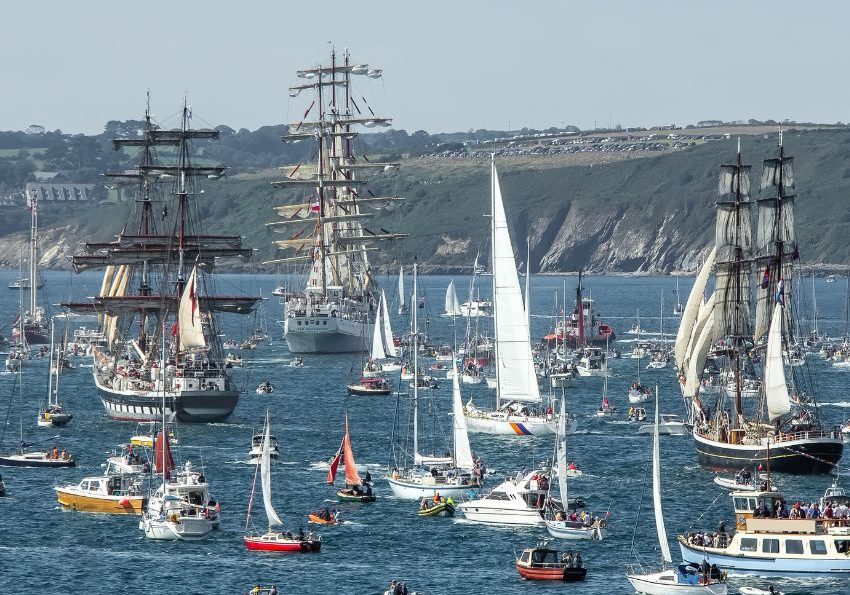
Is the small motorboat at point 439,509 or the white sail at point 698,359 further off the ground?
the white sail at point 698,359

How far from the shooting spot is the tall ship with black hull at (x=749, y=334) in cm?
9656

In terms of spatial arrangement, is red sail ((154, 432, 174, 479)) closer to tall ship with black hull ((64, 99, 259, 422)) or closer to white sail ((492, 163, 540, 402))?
tall ship with black hull ((64, 99, 259, 422))

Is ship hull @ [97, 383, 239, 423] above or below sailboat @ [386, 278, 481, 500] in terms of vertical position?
above

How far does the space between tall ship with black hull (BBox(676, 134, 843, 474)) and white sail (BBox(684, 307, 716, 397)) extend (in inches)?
2.3

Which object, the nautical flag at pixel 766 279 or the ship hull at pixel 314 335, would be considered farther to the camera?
the ship hull at pixel 314 335

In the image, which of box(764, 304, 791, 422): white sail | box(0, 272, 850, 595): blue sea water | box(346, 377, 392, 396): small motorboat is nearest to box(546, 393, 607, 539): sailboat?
box(0, 272, 850, 595): blue sea water

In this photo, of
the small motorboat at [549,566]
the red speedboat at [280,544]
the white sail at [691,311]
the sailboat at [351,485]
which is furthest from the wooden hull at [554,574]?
the white sail at [691,311]

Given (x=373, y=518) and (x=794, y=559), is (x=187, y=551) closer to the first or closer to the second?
(x=373, y=518)

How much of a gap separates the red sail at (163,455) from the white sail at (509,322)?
26.5 meters

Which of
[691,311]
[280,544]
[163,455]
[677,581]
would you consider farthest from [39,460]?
[677,581]

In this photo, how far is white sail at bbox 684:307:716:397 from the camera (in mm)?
108438

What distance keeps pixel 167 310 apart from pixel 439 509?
1869 inches

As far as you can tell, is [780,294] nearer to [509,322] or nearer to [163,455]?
[509,322]

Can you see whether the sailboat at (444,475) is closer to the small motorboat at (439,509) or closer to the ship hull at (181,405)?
the small motorboat at (439,509)
